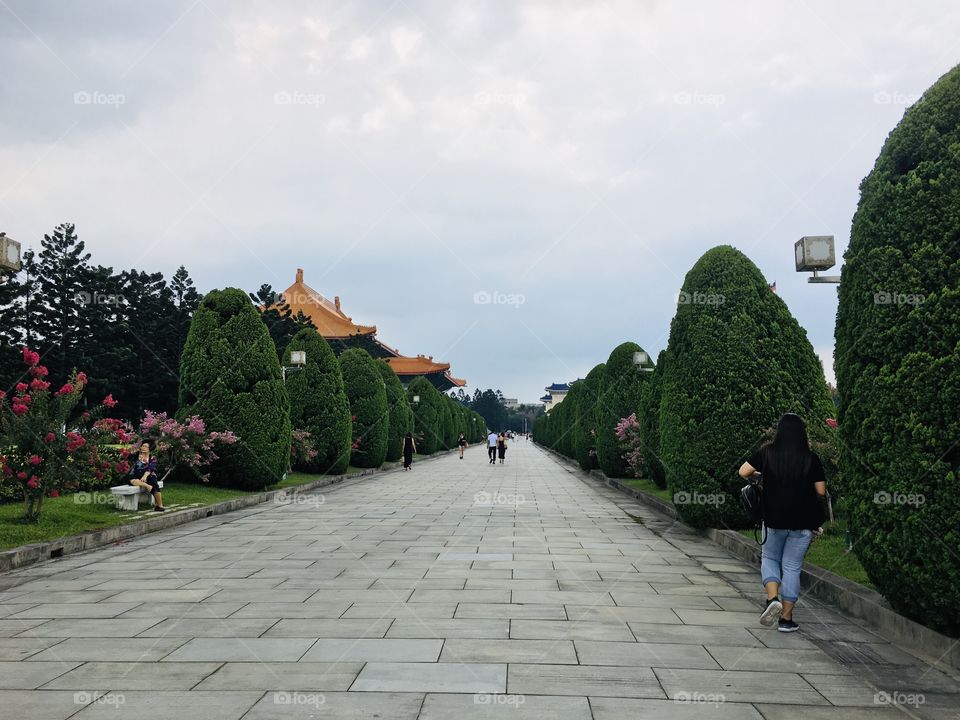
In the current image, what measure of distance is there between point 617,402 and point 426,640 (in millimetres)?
17252

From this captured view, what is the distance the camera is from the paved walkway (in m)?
3.98

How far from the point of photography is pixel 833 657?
4.92 meters

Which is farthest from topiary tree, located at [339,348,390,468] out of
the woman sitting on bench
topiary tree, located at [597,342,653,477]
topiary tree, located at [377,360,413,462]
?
the woman sitting on bench

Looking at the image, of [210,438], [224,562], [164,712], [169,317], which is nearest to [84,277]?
[169,317]

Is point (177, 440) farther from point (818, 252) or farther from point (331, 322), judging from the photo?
point (331, 322)

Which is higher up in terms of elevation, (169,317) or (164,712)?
(169,317)

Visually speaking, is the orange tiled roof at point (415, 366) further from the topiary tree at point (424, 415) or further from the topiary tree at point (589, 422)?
the topiary tree at point (589, 422)

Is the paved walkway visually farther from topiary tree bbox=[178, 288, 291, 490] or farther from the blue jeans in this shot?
topiary tree bbox=[178, 288, 291, 490]

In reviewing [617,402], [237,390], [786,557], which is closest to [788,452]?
[786,557]

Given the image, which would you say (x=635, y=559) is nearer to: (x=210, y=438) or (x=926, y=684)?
(x=926, y=684)

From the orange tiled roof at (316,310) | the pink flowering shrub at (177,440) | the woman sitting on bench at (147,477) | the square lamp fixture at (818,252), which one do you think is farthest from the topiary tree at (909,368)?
the orange tiled roof at (316,310)

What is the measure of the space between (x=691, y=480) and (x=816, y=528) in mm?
5158

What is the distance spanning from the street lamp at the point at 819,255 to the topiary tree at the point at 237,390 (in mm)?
12374

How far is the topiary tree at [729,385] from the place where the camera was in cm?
1052
